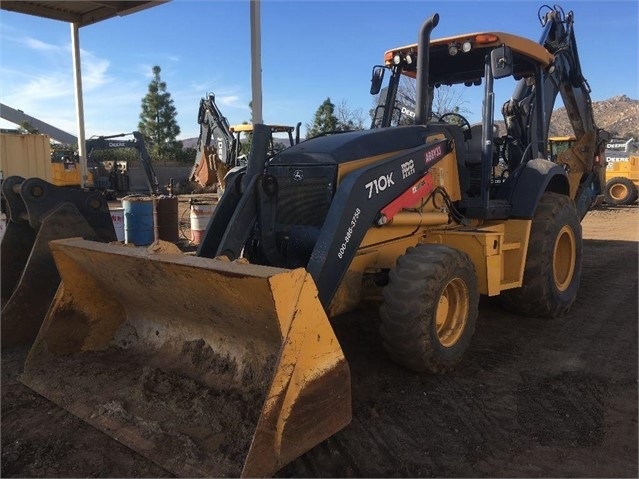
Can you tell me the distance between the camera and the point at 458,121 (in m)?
5.59

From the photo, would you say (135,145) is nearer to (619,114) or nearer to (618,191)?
(618,191)

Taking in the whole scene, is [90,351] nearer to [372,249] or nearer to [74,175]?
[372,249]

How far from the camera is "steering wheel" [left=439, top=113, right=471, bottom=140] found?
551 cm

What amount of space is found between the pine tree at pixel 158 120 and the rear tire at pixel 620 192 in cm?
3179

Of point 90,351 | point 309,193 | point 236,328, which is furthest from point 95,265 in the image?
point 309,193

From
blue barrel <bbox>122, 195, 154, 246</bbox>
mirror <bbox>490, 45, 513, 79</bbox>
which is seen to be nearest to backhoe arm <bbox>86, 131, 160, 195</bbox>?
blue barrel <bbox>122, 195, 154, 246</bbox>

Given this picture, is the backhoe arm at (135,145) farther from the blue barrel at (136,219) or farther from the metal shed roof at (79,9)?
the blue barrel at (136,219)

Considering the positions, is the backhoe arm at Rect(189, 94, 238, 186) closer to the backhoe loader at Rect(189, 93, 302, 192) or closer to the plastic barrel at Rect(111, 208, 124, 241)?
the backhoe loader at Rect(189, 93, 302, 192)

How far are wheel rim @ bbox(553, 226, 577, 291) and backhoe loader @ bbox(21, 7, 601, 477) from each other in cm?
2

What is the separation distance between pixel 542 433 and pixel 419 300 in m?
1.09

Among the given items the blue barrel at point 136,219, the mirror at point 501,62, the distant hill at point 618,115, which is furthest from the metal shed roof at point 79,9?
the distant hill at point 618,115

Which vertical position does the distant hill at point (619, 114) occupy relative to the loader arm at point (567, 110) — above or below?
above

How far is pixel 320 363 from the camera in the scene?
9.34 feet

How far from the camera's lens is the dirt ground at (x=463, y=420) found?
2926mm
